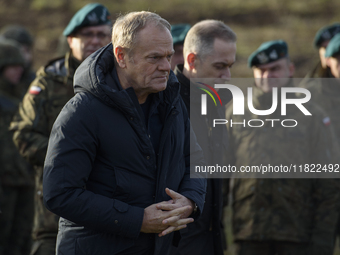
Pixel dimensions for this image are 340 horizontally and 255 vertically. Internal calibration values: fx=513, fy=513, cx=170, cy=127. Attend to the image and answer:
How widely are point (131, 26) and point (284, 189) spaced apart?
8.63ft

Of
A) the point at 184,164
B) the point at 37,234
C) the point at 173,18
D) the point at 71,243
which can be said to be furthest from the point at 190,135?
the point at 173,18

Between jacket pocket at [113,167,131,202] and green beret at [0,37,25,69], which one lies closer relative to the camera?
jacket pocket at [113,167,131,202]

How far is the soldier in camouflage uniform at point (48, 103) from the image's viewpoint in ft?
14.0

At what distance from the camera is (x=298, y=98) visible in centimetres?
495

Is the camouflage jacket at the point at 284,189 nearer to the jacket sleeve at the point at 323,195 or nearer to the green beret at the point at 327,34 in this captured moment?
the jacket sleeve at the point at 323,195

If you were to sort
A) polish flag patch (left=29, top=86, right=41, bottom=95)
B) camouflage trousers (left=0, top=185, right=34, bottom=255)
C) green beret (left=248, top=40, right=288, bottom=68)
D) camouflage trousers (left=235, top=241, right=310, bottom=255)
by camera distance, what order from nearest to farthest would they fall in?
polish flag patch (left=29, top=86, right=41, bottom=95) → camouflage trousers (left=235, top=241, right=310, bottom=255) → green beret (left=248, top=40, right=288, bottom=68) → camouflage trousers (left=0, top=185, right=34, bottom=255)

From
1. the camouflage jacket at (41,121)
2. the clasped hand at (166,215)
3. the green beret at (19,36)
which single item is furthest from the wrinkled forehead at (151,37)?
the green beret at (19,36)

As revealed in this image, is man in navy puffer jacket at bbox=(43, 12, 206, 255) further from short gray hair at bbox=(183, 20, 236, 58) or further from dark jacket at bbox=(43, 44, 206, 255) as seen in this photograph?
short gray hair at bbox=(183, 20, 236, 58)

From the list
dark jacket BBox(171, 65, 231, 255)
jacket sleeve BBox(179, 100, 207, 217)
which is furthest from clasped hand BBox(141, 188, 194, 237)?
dark jacket BBox(171, 65, 231, 255)

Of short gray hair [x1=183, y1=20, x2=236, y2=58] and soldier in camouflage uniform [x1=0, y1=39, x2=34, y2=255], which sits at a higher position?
short gray hair [x1=183, y1=20, x2=236, y2=58]

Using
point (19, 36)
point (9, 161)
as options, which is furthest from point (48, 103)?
point (19, 36)

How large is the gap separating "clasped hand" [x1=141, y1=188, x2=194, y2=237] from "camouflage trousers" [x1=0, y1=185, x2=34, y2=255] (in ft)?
12.0

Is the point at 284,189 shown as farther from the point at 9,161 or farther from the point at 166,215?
the point at 9,161

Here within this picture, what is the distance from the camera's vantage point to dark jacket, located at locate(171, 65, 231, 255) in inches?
144
